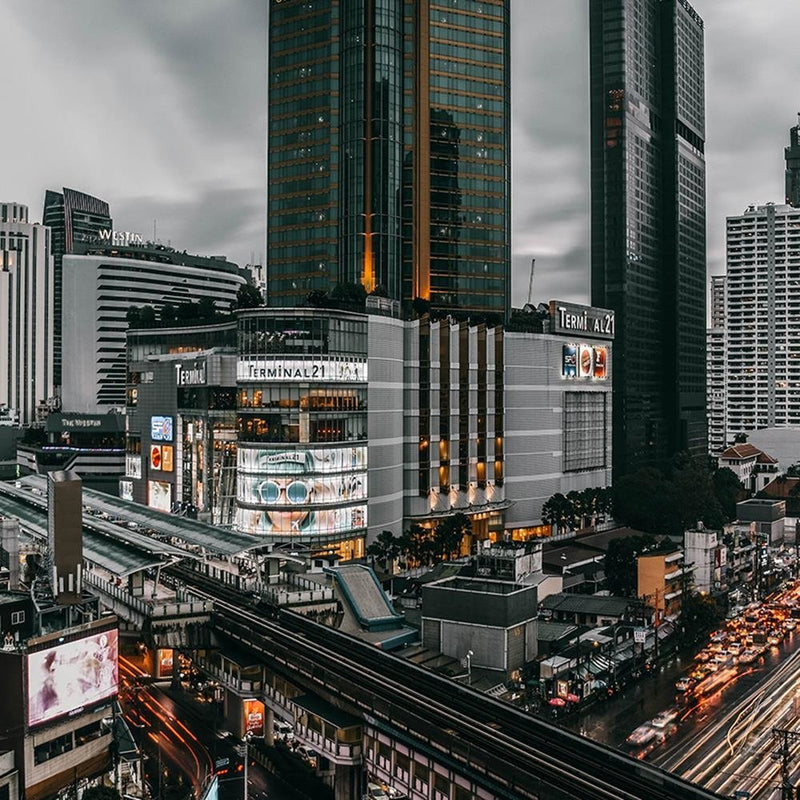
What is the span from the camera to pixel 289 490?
115m

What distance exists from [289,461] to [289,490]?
11.9 ft

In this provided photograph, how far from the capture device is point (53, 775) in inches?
2388

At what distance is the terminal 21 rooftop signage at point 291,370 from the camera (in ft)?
377

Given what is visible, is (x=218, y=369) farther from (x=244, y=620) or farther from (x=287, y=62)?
(x=287, y=62)

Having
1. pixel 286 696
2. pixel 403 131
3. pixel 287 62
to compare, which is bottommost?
pixel 286 696

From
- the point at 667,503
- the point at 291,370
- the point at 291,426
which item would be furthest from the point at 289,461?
the point at 667,503

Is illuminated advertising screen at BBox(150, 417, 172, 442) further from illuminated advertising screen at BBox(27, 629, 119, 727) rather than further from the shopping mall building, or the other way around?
illuminated advertising screen at BBox(27, 629, 119, 727)

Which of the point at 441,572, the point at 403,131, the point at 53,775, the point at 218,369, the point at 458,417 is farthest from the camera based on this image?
the point at 403,131

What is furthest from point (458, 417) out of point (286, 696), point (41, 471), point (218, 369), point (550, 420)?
point (41, 471)

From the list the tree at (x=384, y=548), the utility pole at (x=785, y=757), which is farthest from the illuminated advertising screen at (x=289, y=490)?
the utility pole at (x=785, y=757)

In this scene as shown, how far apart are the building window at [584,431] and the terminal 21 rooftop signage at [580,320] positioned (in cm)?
1125

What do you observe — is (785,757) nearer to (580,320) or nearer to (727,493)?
(580,320)

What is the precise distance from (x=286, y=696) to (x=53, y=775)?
16.0 metres

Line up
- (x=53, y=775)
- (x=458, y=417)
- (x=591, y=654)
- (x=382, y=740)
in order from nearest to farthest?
(x=382, y=740), (x=53, y=775), (x=591, y=654), (x=458, y=417)
